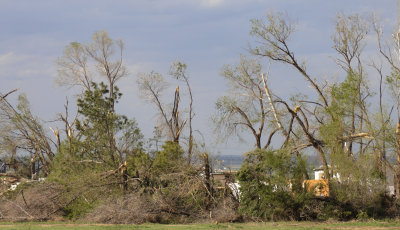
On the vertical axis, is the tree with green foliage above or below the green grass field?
above

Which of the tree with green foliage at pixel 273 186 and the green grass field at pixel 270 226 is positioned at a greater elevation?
the tree with green foliage at pixel 273 186

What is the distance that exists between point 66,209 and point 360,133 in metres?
14.7

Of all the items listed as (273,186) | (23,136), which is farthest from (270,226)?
(23,136)

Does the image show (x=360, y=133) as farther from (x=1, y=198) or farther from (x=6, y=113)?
(x=6, y=113)

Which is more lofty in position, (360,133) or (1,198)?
(360,133)

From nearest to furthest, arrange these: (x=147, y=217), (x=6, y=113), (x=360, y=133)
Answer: (x=147, y=217), (x=360, y=133), (x=6, y=113)

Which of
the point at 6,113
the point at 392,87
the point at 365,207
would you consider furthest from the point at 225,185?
the point at 6,113

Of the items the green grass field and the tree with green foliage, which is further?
the tree with green foliage

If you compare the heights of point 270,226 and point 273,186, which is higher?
point 273,186

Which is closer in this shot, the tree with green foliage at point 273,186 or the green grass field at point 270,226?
the green grass field at point 270,226

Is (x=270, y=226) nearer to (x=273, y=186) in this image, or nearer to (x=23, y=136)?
(x=273, y=186)

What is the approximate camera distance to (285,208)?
2314 cm

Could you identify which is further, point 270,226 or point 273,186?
point 273,186

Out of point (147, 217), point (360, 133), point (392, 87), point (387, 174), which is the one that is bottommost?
point (147, 217)
